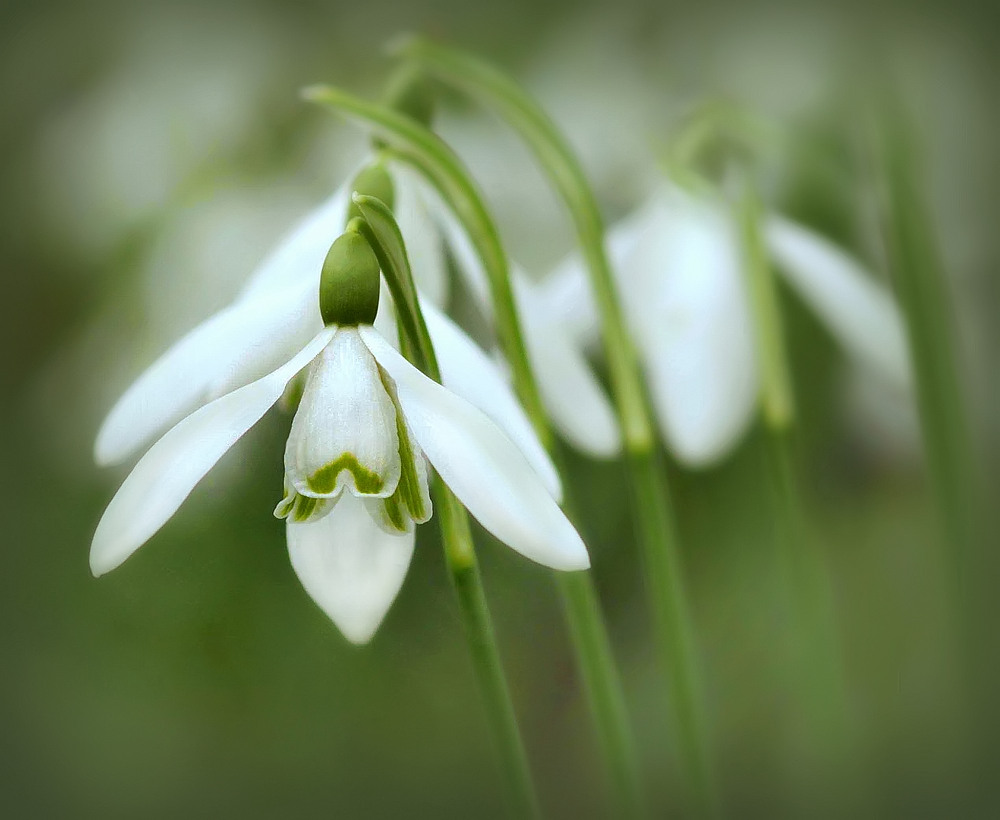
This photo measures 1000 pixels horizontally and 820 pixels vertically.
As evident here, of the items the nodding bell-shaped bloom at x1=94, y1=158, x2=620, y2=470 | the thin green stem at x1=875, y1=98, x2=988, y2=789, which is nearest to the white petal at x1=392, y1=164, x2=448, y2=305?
the nodding bell-shaped bloom at x1=94, y1=158, x2=620, y2=470

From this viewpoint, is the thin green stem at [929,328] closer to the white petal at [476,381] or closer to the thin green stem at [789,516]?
the thin green stem at [789,516]

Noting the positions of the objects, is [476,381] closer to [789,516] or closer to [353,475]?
[353,475]

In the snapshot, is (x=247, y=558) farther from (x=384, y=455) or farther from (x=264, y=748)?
(x=384, y=455)

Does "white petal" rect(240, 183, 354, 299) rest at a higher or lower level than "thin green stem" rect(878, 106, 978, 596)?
higher

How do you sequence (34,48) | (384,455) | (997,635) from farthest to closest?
(34,48) < (997,635) < (384,455)

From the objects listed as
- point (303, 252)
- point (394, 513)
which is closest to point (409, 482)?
point (394, 513)

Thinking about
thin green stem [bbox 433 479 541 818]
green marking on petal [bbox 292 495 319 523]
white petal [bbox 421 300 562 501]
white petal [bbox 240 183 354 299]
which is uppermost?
white petal [bbox 240 183 354 299]

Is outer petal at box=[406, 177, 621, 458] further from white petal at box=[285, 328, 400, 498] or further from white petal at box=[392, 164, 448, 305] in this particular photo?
white petal at box=[285, 328, 400, 498]

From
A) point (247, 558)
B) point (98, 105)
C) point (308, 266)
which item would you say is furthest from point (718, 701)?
point (98, 105)
